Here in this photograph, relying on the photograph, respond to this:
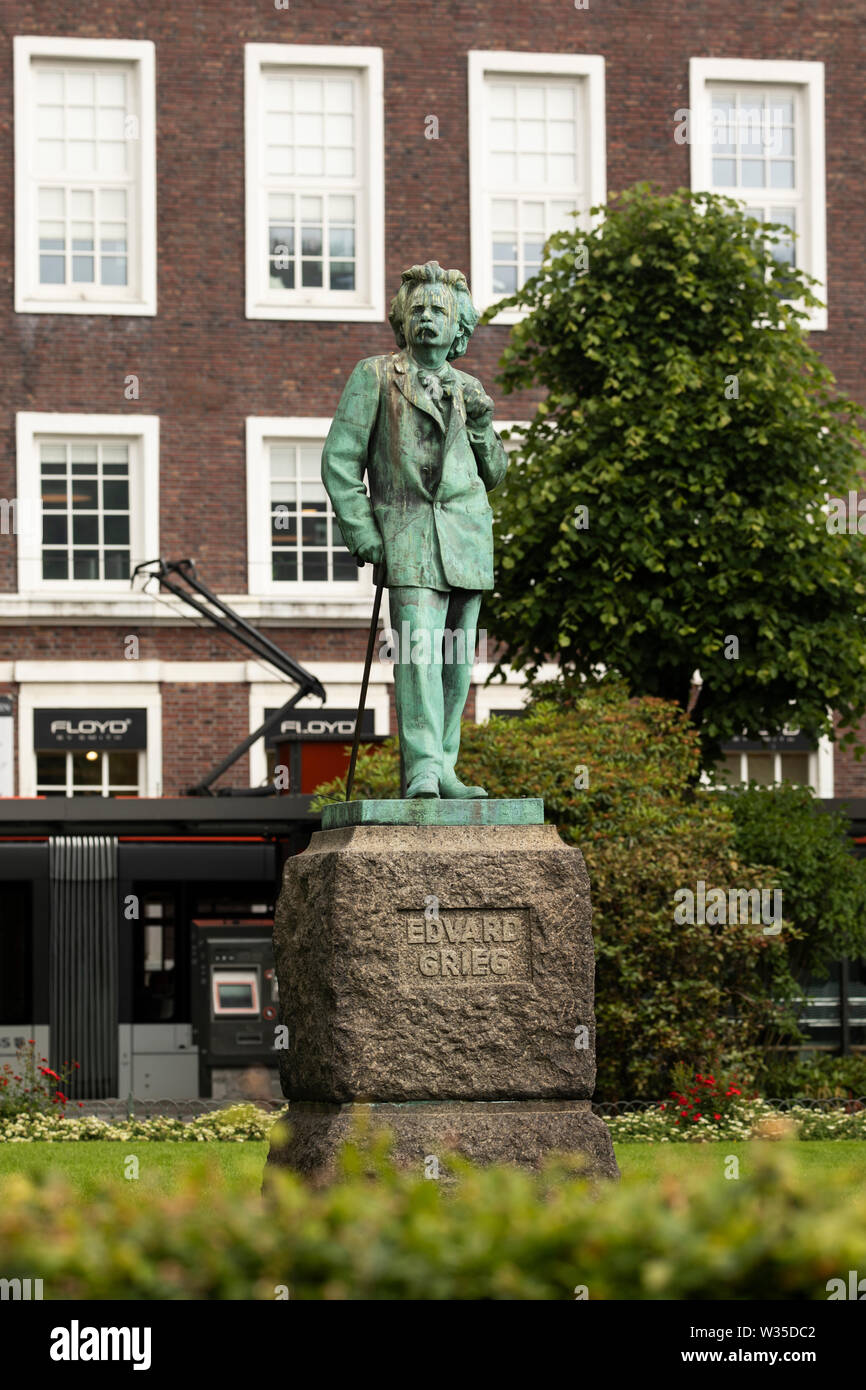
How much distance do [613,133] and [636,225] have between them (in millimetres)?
9392

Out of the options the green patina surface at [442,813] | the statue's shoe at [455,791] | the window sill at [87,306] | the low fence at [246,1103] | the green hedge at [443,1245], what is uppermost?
the window sill at [87,306]

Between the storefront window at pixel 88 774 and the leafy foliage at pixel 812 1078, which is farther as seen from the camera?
the storefront window at pixel 88 774

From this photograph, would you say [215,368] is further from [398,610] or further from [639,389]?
[398,610]

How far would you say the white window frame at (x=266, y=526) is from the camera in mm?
31047

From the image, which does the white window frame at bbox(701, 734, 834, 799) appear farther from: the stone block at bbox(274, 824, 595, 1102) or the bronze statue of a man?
the stone block at bbox(274, 824, 595, 1102)

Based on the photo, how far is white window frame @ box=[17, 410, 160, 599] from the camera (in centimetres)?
3052

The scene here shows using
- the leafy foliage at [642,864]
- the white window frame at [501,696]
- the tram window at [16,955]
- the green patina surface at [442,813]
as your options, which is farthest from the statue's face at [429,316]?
the white window frame at [501,696]

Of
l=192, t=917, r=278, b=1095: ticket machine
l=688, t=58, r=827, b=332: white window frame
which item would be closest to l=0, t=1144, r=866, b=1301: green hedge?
l=192, t=917, r=278, b=1095: ticket machine

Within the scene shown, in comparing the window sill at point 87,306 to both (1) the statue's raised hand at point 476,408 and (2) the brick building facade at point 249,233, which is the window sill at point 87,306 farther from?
(1) the statue's raised hand at point 476,408

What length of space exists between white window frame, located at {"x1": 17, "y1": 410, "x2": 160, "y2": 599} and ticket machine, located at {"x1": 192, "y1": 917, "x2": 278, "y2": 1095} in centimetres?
727

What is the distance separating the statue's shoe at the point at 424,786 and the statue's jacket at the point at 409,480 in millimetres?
798

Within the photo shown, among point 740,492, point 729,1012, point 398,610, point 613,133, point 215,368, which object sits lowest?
point 729,1012
